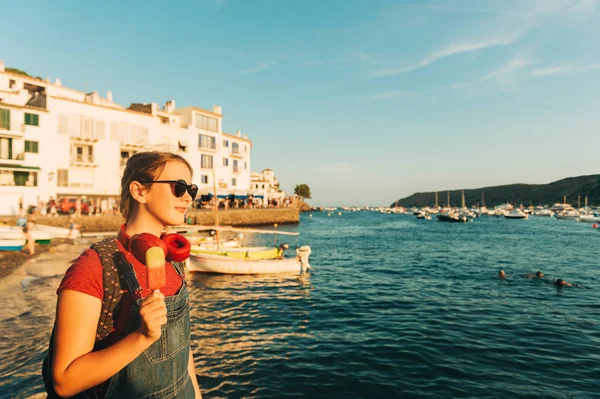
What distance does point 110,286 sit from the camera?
5.90ft

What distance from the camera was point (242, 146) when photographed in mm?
67125

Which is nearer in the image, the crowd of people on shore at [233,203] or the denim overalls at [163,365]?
the denim overalls at [163,365]

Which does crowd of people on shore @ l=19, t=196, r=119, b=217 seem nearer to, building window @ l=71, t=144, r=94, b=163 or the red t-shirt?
building window @ l=71, t=144, r=94, b=163

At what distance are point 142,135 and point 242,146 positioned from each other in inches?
887

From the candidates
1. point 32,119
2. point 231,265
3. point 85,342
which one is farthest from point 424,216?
point 85,342

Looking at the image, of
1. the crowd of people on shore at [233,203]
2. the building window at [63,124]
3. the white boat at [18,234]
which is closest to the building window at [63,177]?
the building window at [63,124]

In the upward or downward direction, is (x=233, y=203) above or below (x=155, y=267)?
above

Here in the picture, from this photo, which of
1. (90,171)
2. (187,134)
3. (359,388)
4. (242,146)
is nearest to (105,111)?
(90,171)

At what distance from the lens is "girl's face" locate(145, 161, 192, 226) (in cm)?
220

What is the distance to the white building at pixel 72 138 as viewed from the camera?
3562 cm

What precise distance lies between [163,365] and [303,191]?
503 feet

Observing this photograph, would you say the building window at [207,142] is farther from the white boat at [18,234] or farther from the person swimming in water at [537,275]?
the person swimming in water at [537,275]

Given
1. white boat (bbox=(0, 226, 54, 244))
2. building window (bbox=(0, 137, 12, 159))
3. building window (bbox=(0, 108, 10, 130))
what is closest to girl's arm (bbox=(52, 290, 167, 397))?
white boat (bbox=(0, 226, 54, 244))

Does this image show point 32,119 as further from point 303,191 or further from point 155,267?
point 303,191
